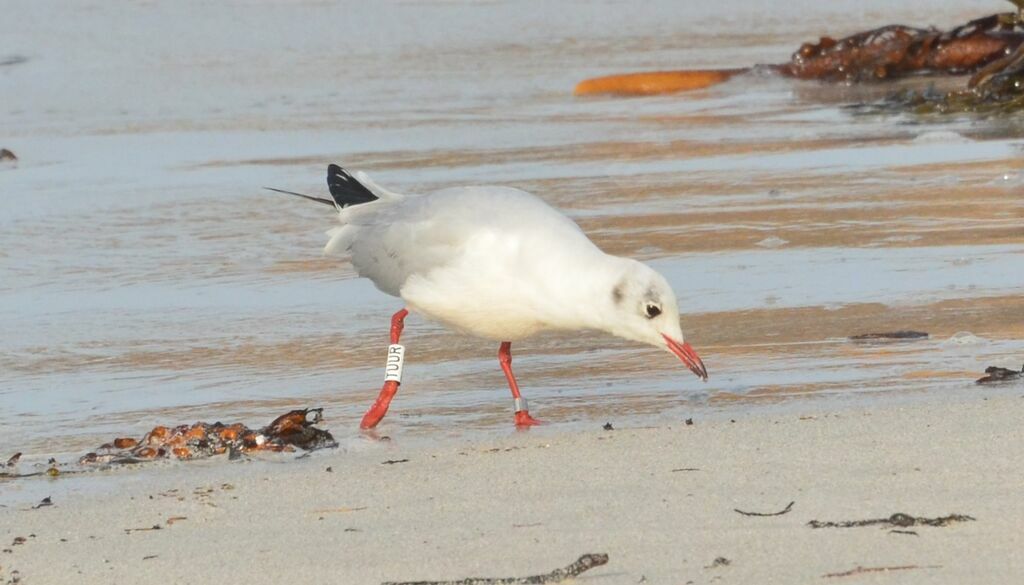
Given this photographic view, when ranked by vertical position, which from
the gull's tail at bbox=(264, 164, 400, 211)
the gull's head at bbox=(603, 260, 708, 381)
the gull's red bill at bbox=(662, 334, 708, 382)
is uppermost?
the gull's tail at bbox=(264, 164, 400, 211)

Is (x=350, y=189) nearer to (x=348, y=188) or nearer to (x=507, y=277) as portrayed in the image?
(x=348, y=188)

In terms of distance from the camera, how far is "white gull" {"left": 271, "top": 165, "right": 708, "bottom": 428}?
15.7ft

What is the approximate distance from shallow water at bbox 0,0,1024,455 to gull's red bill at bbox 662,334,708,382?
200mm

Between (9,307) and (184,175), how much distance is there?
2.93 m

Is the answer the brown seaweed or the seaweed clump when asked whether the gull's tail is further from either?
the brown seaweed

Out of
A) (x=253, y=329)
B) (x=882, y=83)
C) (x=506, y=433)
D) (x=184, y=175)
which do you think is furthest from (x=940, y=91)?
(x=506, y=433)

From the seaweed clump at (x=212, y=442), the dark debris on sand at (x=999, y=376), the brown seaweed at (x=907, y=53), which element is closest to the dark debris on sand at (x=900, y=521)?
the dark debris on sand at (x=999, y=376)

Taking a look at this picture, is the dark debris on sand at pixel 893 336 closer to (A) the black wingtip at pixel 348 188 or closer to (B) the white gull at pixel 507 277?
(B) the white gull at pixel 507 277

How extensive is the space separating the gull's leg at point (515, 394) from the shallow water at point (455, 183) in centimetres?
6

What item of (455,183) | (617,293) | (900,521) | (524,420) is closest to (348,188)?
(524,420)

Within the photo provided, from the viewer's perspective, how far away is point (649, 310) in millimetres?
4727

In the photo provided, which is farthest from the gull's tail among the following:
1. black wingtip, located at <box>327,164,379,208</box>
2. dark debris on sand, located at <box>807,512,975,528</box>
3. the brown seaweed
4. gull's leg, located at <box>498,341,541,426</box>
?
the brown seaweed

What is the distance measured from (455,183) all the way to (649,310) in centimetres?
422

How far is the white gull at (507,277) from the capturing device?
4.77 meters
